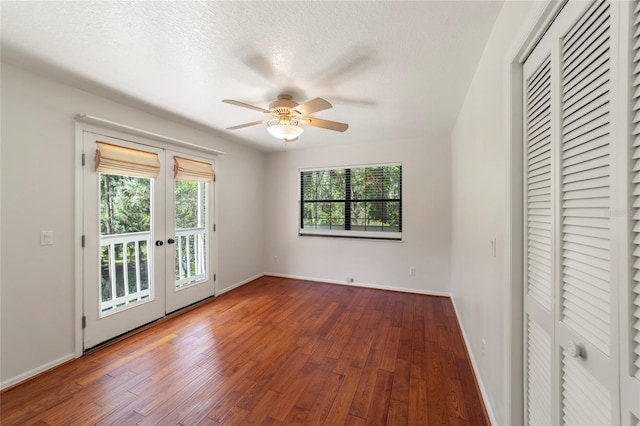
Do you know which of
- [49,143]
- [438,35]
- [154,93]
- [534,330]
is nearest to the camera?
[534,330]

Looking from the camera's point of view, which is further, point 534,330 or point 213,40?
point 213,40

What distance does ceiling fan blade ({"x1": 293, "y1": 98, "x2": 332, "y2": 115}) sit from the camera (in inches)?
74.6

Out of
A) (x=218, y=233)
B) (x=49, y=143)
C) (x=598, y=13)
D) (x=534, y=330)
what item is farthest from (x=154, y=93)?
(x=534, y=330)

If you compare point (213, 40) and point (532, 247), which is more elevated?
point (213, 40)

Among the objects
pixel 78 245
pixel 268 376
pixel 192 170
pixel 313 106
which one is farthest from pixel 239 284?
pixel 313 106

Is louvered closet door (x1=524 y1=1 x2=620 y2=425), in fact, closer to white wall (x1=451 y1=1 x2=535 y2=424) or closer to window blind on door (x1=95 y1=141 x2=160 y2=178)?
white wall (x1=451 y1=1 x2=535 y2=424)

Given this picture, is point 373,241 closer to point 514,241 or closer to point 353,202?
point 353,202

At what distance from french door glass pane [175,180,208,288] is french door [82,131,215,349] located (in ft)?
0.04

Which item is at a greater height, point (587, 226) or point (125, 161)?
point (125, 161)

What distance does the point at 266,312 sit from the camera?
3.17 metres

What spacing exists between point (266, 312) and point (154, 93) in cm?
271

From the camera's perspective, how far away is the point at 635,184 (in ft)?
1.93

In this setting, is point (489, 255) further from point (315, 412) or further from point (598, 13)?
point (315, 412)

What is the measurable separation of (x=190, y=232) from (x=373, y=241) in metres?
2.78
